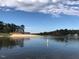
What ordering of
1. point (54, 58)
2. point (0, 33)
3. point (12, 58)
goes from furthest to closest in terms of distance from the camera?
1. point (0, 33)
2. point (54, 58)
3. point (12, 58)

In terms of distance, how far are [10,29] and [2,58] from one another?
94.5 m

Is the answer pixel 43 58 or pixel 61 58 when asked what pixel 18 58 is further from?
pixel 61 58

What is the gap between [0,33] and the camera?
127 m

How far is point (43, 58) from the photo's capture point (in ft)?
132

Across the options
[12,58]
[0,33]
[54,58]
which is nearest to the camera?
[12,58]

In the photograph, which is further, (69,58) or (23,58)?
(69,58)

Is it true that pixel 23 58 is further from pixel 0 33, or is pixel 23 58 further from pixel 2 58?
pixel 0 33

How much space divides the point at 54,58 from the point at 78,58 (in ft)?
14.5

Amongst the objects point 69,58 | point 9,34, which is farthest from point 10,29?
point 69,58

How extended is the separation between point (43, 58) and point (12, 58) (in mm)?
5456

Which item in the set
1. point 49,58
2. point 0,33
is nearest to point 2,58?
point 49,58

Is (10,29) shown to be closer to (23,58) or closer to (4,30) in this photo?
(4,30)

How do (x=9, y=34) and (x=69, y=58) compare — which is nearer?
(x=69, y=58)

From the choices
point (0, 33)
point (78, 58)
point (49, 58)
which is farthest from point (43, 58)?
point (0, 33)
